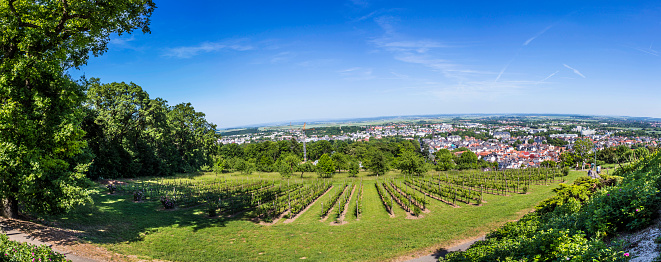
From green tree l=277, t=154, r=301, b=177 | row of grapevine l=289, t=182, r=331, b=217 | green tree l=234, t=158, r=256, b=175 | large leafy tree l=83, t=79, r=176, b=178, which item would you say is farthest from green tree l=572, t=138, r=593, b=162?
large leafy tree l=83, t=79, r=176, b=178

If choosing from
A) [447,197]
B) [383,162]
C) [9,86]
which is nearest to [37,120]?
[9,86]

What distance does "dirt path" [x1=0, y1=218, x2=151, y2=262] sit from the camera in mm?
8438

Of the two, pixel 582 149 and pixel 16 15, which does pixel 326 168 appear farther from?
pixel 582 149

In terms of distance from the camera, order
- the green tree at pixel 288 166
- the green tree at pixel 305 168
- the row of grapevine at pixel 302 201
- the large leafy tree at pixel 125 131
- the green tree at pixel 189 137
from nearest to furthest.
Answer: the row of grapevine at pixel 302 201 → the large leafy tree at pixel 125 131 → the green tree at pixel 189 137 → the green tree at pixel 288 166 → the green tree at pixel 305 168

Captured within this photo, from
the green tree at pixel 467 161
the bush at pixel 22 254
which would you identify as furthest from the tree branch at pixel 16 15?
the green tree at pixel 467 161

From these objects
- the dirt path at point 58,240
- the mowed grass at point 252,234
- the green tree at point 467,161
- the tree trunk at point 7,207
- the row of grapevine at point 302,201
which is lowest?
the green tree at point 467,161

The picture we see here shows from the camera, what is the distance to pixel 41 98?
962 cm

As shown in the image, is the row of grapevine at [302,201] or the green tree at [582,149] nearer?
the row of grapevine at [302,201]

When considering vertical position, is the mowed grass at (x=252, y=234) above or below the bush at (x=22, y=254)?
below

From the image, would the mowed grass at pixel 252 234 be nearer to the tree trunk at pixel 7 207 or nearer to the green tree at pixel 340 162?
the tree trunk at pixel 7 207

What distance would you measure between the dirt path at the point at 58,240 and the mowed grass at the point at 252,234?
57cm

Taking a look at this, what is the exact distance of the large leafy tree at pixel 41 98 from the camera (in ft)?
29.9

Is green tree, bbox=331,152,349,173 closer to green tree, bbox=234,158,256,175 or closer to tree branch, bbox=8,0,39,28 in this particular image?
green tree, bbox=234,158,256,175

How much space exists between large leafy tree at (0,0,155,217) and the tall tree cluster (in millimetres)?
20789
